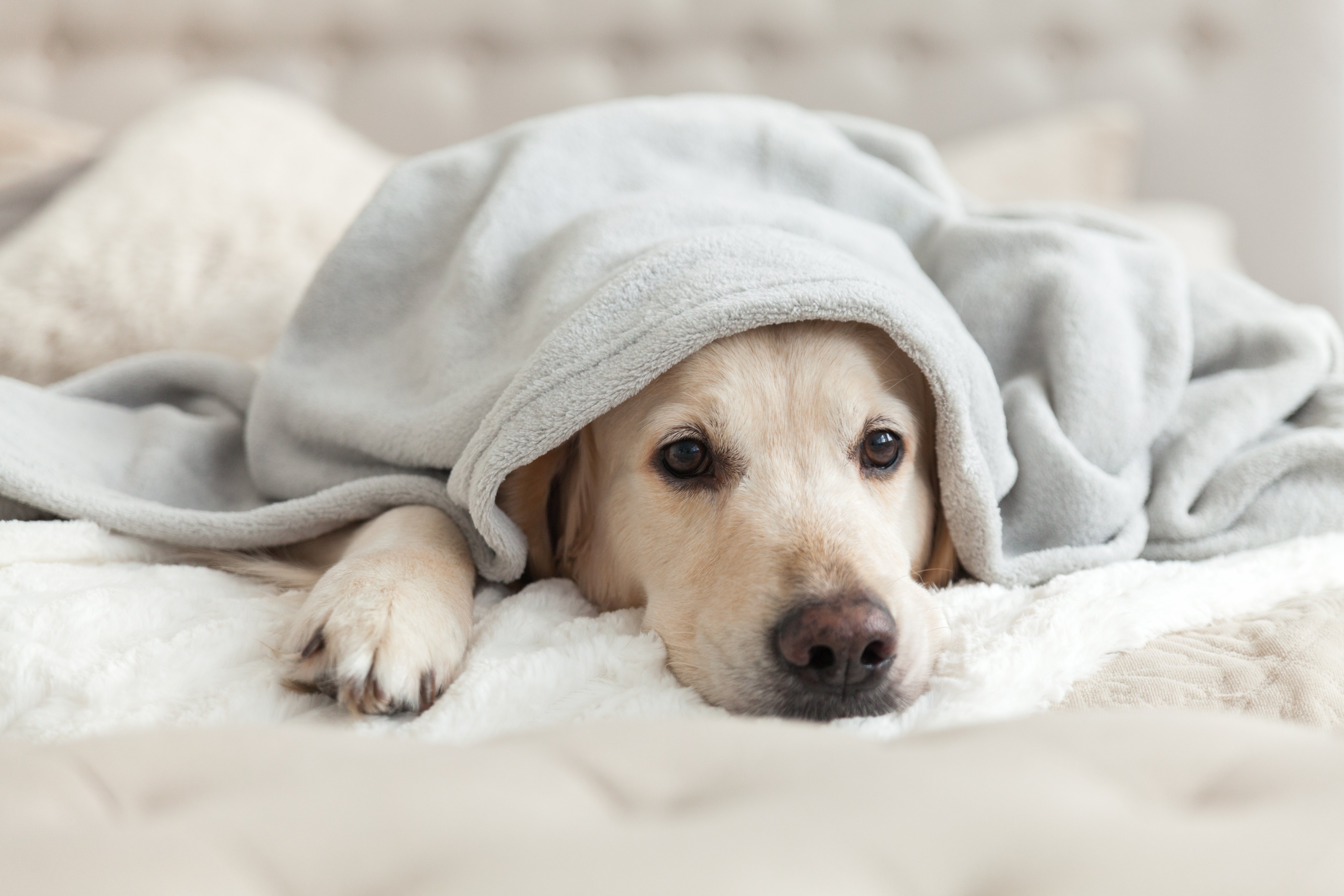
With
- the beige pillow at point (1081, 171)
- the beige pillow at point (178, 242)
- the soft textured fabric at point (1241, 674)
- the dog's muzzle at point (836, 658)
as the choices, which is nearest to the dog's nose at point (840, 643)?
the dog's muzzle at point (836, 658)

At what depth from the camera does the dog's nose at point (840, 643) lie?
1139 millimetres

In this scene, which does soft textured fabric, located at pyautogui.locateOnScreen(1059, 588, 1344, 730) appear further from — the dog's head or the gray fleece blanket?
the gray fleece blanket

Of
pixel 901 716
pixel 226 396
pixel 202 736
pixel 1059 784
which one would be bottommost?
pixel 226 396

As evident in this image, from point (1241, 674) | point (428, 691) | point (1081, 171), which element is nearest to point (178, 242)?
point (428, 691)

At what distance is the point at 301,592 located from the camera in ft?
4.60

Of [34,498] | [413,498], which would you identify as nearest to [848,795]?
[413,498]

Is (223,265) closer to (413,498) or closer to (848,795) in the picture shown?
(413,498)

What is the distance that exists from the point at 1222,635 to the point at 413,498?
119 cm

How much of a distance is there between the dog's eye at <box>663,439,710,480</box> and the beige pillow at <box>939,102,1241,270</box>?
77.2 inches

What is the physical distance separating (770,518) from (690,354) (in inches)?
10.8

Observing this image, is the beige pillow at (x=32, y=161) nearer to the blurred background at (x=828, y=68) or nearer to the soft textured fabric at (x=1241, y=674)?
the blurred background at (x=828, y=68)

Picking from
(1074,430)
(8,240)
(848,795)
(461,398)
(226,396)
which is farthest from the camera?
(8,240)

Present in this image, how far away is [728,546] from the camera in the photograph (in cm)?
133

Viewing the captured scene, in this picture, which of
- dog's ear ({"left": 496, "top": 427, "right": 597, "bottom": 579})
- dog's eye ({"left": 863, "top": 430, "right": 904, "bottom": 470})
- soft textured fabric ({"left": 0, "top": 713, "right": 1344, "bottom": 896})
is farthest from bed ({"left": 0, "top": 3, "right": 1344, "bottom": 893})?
dog's eye ({"left": 863, "top": 430, "right": 904, "bottom": 470})
